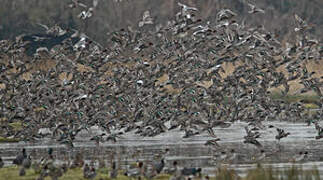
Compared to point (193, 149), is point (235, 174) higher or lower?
lower

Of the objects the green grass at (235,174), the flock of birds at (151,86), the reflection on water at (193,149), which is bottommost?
the green grass at (235,174)

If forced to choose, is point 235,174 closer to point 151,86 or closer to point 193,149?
point 193,149

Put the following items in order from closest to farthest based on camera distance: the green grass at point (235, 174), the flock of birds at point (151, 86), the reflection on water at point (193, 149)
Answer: the green grass at point (235, 174) < the reflection on water at point (193, 149) < the flock of birds at point (151, 86)

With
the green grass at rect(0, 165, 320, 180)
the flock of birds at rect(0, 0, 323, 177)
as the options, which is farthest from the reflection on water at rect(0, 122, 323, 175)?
the green grass at rect(0, 165, 320, 180)

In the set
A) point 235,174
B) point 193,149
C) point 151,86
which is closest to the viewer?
point 235,174

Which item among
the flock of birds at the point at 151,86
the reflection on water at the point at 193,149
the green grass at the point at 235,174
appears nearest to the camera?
the green grass at the point at 235,174

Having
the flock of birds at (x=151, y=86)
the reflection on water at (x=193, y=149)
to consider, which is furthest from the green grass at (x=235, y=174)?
the flock of birds at (x=151, y=86)

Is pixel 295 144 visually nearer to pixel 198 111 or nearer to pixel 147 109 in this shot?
pixel 198 111

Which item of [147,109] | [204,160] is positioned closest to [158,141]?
[147,109]

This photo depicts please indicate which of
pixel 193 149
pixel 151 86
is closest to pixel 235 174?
pixel 193 149

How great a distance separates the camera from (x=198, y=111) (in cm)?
6038

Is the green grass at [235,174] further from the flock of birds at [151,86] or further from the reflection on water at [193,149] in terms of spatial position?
the flock of birds at [151,86]

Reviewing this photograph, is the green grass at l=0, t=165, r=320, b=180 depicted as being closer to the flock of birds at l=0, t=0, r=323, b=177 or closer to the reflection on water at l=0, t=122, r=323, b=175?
the reflection on water at l=0, t=122, r=323, b=175

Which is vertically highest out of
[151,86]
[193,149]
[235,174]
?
[151,86]
